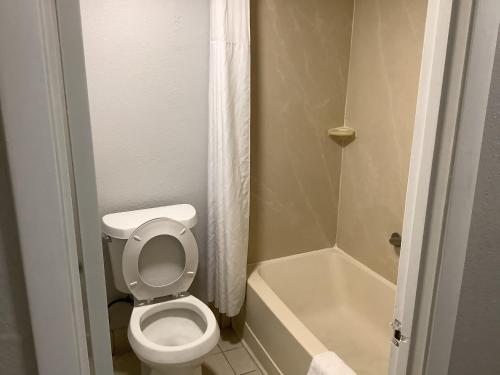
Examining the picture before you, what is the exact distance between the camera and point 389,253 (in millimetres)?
2250

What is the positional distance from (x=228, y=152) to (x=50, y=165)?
62.0 inches

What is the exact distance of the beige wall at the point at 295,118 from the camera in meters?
2.20

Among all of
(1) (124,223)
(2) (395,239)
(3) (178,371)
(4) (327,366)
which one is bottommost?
(3) (178,371)

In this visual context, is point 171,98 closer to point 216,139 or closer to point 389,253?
point 216,139

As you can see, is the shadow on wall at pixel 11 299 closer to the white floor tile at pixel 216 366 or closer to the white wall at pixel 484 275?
the white wall at pixel 484 275

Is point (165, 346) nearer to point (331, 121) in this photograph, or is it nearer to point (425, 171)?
point (425, 171)

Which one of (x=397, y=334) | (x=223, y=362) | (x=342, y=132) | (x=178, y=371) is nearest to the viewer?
(x=397, y=334)

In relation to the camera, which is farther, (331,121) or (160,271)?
(331,121)

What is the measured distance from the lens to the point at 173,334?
1988mm

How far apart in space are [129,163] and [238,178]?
1.85 feet

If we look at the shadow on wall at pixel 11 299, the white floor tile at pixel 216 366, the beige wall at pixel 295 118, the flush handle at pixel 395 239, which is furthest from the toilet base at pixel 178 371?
the shadow on wall at pixel 11 299

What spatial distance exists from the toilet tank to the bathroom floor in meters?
0.45

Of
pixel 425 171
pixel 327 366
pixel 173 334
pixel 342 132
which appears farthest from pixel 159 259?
pixel 425 171

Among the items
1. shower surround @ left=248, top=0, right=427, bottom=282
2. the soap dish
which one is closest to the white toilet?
shower surround @ left=248, top=0, right=427, bottom=282
